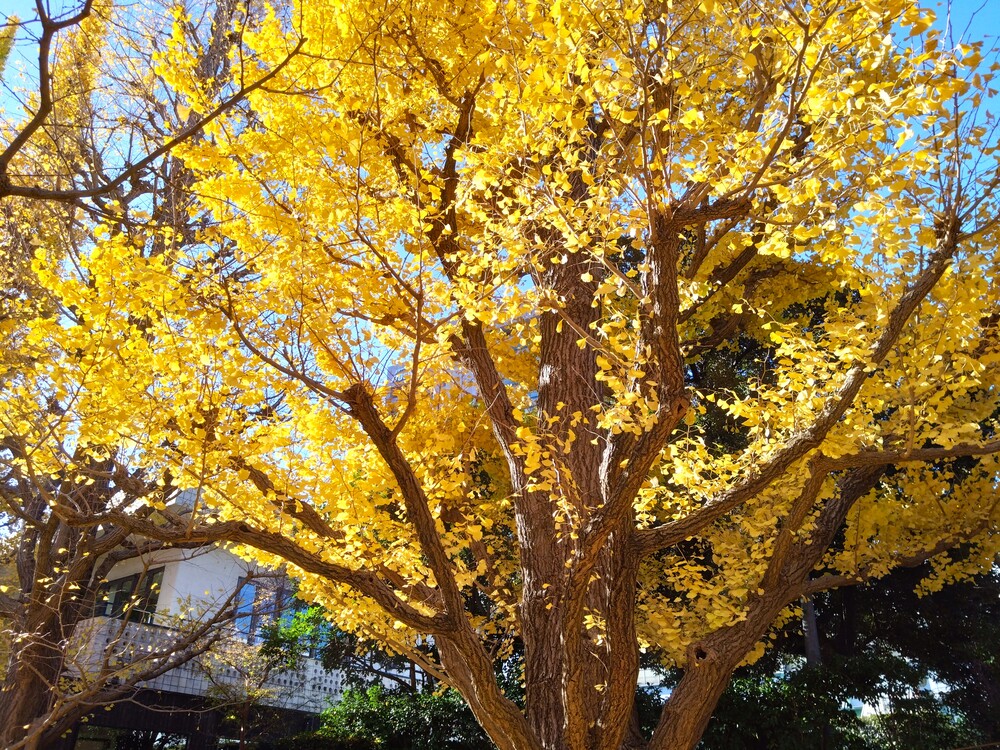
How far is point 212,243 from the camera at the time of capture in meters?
6.14

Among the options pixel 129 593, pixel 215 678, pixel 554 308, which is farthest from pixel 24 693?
pixel 129 593

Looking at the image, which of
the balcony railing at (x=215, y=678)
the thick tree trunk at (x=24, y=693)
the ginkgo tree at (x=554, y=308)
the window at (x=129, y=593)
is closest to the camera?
the ginkgo tree at (x=554, y=308)

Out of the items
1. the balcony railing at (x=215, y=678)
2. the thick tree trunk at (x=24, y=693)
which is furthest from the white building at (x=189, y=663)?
the thick tree trunk at (x=24, y=693)

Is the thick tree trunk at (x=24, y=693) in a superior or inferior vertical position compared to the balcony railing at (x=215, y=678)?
inferior

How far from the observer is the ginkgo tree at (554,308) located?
275 centimetres

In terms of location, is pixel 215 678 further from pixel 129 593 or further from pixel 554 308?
pixel 554 308

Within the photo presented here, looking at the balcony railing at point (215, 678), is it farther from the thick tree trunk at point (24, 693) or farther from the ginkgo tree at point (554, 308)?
the ginkgo tree at point (554, 308)

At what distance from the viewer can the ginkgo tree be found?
2746mm

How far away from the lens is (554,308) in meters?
3.20

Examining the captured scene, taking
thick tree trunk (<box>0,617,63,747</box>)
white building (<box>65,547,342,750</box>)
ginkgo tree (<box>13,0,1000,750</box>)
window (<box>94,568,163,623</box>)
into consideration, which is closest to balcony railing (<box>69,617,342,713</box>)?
white building (<box>65,547,342,750</box>)

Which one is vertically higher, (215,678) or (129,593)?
(129,593)

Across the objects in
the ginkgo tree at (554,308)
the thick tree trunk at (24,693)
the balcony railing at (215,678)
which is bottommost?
the thick tree trunk at (24,693)

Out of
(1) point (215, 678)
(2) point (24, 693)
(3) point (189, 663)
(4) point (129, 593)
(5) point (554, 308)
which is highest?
(4) point (129, 593)

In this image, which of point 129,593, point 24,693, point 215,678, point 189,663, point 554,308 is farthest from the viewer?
point 129,593
